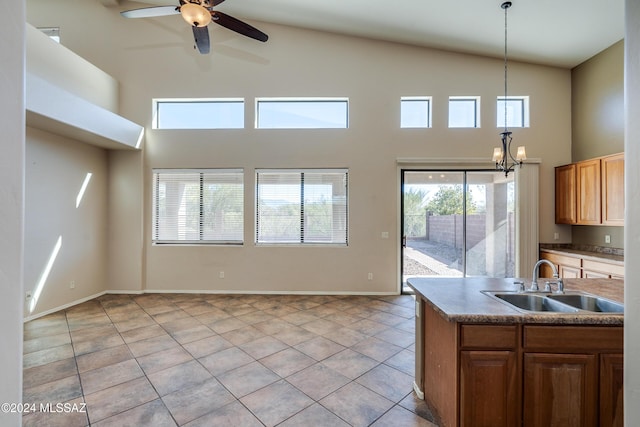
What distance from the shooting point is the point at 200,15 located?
110 inches

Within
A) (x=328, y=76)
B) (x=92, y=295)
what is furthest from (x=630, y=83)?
(x=92, y=295)

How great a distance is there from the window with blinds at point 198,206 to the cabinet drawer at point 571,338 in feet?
14.2

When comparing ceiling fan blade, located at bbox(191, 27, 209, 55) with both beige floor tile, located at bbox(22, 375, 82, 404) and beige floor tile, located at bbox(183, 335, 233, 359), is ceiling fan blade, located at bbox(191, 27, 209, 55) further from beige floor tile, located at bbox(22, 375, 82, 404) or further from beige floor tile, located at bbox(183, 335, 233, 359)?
beige floor tile, located at bbox(22, 375, 82, 404)

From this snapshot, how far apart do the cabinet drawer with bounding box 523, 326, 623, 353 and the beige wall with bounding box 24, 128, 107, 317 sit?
5.63 metres

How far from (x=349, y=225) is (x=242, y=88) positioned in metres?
3.16

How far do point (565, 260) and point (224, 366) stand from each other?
5.12m

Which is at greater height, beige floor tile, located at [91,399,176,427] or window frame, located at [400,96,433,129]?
window frame, located at [400,96,433,129]

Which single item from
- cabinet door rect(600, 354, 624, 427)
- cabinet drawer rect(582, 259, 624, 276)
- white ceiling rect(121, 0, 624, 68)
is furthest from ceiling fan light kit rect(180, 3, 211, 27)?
cabinet drawer rect(582, 259, 624, 276)

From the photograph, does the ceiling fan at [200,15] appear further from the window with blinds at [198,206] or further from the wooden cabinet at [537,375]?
the wooden cabinet at [537,375]

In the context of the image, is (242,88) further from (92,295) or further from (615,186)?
(615,186)

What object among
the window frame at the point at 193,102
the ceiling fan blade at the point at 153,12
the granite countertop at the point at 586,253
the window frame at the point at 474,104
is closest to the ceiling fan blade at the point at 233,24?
the ceiling fan blade at the point at 153,12

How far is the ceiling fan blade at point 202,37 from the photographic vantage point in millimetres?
3059

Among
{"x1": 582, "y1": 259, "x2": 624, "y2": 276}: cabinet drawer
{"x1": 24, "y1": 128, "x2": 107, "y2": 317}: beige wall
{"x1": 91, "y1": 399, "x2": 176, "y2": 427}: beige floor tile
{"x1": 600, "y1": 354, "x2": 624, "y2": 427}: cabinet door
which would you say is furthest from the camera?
{"x1": 24, "y1": 128, "x2": 107, "y2": 317}: beige wall

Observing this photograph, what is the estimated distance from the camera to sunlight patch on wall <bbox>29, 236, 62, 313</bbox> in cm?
381
